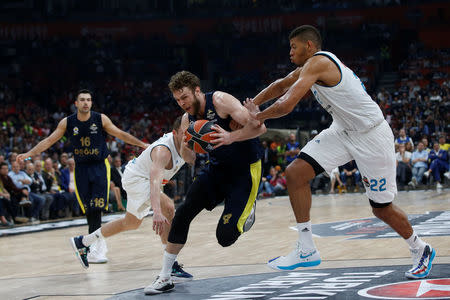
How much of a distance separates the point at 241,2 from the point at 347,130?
24090mm

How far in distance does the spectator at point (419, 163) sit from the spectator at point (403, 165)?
13cm

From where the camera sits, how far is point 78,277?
5895 millimetres

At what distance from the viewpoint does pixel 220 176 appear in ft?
15.8

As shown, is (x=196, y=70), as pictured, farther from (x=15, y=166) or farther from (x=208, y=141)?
(x=208, y=141)

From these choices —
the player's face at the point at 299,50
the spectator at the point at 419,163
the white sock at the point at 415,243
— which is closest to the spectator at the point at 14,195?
the player's face at the point at 299,50

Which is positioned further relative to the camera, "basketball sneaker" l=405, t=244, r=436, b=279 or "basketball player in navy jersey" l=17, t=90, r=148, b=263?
"basketball player in navy jersey" l=17, t=90, r=148, b=263

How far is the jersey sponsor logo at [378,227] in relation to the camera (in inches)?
281

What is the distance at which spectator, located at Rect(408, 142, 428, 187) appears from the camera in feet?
51.2

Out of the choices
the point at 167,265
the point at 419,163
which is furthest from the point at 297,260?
the point at 419,163

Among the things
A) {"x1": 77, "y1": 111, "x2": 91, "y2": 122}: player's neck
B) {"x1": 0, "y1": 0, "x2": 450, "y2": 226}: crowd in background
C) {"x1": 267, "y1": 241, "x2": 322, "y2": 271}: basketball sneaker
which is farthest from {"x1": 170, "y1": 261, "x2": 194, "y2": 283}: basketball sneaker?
{"x1": 0, "y1": 0, "x2": 450, "y2": 226}: crowd in background

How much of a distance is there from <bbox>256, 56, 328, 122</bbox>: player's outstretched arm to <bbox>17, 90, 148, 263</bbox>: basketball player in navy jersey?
300cm

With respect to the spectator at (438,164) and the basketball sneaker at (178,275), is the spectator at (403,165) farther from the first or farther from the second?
the basketball sneaker at (178,275)

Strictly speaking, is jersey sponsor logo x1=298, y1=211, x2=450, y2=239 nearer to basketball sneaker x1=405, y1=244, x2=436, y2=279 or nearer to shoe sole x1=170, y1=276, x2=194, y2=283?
basketball sneaker x1=405, y1=244, x2=436, y2=279

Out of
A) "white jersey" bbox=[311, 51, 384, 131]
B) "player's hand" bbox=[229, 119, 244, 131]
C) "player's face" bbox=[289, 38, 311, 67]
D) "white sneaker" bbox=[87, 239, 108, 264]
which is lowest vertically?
"white sneaker" bbox=[87, 239, 108, 264]
